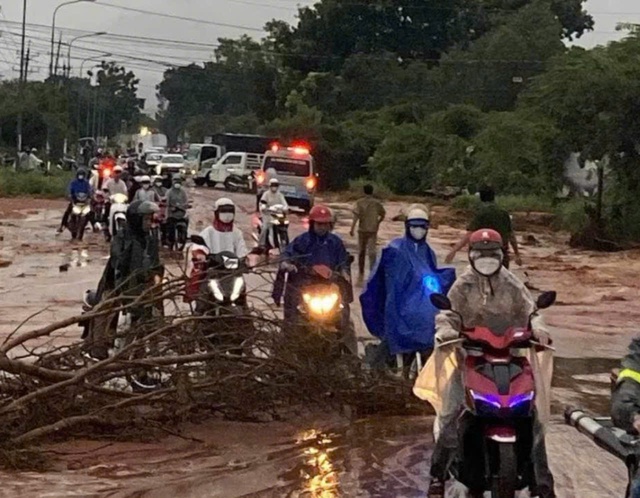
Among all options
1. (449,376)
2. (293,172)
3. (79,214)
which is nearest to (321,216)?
(449,376)

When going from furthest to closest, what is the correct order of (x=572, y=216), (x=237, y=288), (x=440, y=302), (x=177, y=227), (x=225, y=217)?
(x=572, y=216) < (x=177, y=227) < (x=225, y=217) < (x=237, y=288) < (x=440, y=302)

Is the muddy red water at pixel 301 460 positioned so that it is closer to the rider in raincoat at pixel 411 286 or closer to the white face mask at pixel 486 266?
the rider in raincoat at pixel 411 286

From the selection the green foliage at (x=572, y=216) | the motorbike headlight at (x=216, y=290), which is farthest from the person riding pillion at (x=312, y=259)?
the green foliage at (x=572, y=216)

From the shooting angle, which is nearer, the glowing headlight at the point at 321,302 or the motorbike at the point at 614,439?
the motorbike at the point at 614,439

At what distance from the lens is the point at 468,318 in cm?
715

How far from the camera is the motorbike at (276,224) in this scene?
25.8 m

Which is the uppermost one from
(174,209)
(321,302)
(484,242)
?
(484,242)

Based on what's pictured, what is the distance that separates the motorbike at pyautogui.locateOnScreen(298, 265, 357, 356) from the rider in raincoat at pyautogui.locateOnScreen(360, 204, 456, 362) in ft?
2.12

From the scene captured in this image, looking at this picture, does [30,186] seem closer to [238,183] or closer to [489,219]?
[238,183]

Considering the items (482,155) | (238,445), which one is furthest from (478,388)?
(482,155)

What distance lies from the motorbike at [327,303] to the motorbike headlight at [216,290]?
708 millimetres

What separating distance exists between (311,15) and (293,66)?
376 cm

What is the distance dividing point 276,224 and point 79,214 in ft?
21.4

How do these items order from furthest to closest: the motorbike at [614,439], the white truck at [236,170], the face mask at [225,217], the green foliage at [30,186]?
the white truck at [236,170] < the green foliage at [30,186] < the face mask at [225,217] < the motorbike at [614,439]
